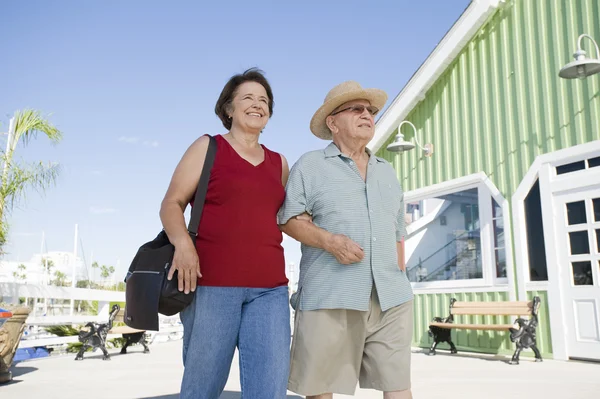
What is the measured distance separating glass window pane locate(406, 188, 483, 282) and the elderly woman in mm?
7139

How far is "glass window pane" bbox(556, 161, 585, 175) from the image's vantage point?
729 cm

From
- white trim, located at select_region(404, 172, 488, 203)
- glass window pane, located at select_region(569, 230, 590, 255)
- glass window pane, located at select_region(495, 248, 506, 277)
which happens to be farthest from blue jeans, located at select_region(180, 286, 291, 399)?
white trim, located at select_region(404, 172, 488, 203)

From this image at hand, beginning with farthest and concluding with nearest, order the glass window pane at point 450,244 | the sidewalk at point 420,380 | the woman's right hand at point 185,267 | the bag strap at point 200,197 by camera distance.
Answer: the glass window pane at point 450,244 → the sidewalk at point 420,380 → the bag strap at point 200,197 → the woman's right hand at point 185,267

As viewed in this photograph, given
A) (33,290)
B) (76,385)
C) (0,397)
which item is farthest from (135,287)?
(33,290)

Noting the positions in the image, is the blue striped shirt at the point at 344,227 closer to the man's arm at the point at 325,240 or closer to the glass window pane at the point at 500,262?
the man's arm at the point at 325,240

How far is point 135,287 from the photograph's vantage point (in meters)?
2.20

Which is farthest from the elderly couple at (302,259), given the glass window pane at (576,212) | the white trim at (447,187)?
the white trim at (447,187)

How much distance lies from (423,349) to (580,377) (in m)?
3.93

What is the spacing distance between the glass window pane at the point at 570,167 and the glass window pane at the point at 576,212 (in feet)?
1.52

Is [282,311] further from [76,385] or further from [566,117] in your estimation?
[566,117]

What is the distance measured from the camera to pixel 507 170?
8.17 m

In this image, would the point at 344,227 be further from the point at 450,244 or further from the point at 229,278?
the point at 450,244

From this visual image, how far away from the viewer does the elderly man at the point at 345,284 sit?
2.48 m

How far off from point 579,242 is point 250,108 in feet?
20.3
